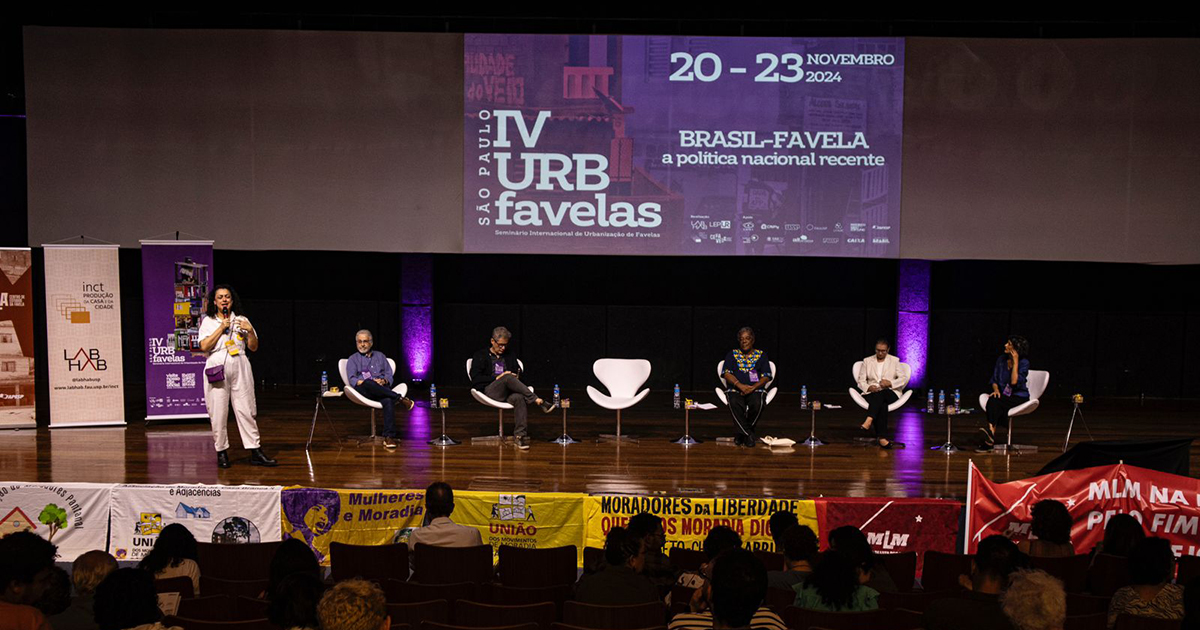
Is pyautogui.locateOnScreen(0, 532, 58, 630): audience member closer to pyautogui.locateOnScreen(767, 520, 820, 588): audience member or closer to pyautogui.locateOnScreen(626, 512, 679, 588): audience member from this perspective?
pyautogui.locateOnScreen(626, 512, 679, 588): audience member

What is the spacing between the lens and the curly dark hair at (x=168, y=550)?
448 cm

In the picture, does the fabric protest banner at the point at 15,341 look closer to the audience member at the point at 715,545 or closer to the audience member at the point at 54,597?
the audience member at the point at 54,597

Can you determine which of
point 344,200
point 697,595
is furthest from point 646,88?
point 697,595

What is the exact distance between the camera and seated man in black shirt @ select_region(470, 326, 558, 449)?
31.8 feet

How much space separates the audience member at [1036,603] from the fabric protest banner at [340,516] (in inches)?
143

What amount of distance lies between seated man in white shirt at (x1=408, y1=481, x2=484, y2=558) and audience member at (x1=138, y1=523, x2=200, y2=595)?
1.12 meters

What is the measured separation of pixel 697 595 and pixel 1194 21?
33.0 ft

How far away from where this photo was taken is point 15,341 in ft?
33.0

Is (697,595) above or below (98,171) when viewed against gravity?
below

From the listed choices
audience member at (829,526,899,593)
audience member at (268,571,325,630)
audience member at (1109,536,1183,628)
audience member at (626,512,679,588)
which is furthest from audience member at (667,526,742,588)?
audience member at (268,571,325,630)

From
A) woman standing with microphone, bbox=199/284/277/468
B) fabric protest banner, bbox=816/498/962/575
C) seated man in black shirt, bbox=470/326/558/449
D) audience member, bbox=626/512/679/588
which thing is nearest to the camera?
audience member, bbox=626/512/679/588

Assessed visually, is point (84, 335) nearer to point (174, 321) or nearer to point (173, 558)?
point (174, 321)

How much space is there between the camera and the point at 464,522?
6.36 m

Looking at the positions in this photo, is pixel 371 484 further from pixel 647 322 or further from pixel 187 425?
pixel 647 322
